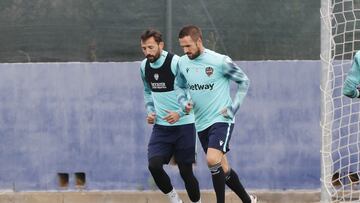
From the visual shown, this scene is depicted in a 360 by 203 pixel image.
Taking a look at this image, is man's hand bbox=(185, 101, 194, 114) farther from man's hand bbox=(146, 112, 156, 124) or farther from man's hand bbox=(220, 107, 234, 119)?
man's hand bbox=(146, 112, 156, 124)

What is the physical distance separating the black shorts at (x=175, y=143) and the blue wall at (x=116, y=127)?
4.53 ft

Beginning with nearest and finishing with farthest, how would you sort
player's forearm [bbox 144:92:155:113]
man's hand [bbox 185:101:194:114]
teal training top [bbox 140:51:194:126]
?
man's hand [bbox 185:101:194:114] → teal training top [bbox 140:51:194:126] → player's forearm [bbox 144:92:155:113]

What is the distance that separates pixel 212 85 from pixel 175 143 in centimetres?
90

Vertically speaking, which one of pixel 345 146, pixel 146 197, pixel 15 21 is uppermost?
pixel 15 21

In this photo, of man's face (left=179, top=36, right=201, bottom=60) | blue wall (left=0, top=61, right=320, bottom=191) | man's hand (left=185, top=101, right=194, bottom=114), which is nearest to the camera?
man's face (left=179, top=36, right=201, bottom=60)

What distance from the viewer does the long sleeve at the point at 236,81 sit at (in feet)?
27.9

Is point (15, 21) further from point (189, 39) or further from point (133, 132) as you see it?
point (189, 39)

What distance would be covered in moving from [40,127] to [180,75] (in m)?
2.60

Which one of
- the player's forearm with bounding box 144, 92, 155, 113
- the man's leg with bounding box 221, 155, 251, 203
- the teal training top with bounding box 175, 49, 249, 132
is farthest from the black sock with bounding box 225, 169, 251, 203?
the player's forearm with bounding box 144, 92, 155, 113

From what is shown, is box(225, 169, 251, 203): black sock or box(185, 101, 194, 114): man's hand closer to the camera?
box(185, 101, 194, 114): man's hand

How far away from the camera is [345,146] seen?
10.1 meters

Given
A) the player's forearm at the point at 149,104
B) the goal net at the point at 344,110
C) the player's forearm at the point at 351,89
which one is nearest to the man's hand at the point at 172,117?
the player's forearm at the point at 149,104

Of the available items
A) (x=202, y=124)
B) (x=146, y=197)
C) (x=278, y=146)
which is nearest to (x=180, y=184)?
(x=146, y=197)

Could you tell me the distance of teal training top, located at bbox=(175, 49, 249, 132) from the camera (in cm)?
856
